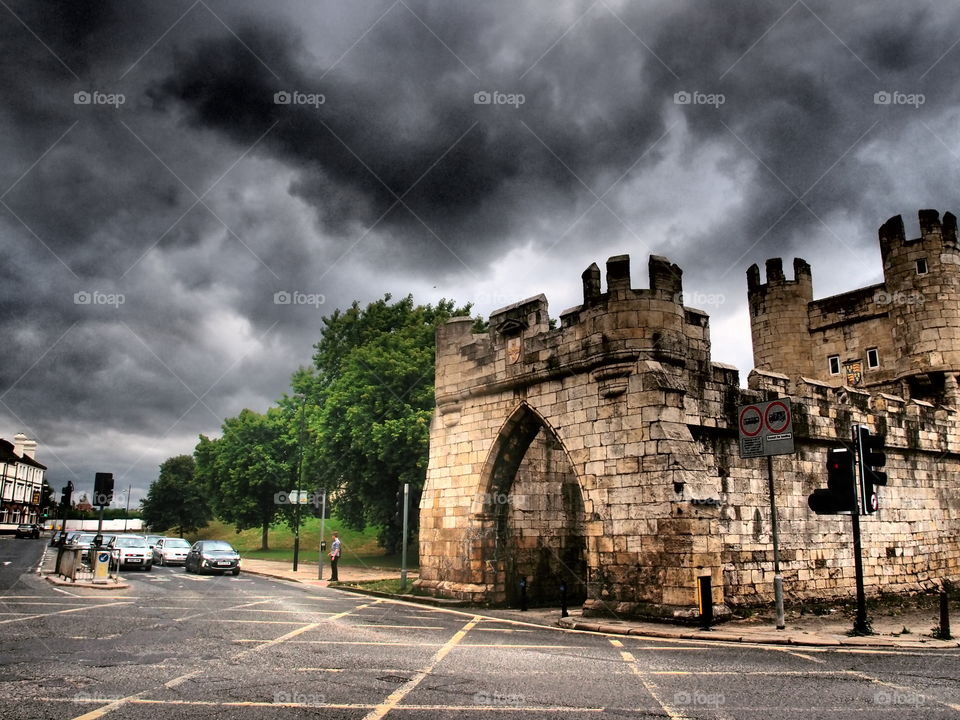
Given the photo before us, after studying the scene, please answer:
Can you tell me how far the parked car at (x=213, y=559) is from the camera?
24359 millimetres

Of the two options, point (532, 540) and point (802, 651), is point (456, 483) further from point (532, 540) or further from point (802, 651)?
point (802, 651)

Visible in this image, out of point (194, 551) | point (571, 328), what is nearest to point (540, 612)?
point (571, 328)

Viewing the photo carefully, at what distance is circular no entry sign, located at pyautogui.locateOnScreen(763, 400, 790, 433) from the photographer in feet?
38.4

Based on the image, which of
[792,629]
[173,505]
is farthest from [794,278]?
[173,505]

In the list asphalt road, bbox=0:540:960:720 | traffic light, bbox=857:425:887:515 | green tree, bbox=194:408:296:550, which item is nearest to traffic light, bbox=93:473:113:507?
asphalt road, bbox=0:540:960:720

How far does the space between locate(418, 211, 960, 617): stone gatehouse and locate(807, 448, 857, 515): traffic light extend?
1811 mm

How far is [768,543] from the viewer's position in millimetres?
13492

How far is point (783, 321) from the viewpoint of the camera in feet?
85.3

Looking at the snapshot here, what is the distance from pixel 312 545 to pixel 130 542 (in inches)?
763

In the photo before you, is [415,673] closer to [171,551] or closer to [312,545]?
[171,551]

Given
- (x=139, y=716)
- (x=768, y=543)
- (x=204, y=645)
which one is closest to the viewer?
(x=139, y=716)

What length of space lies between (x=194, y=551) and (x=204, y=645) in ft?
60.3

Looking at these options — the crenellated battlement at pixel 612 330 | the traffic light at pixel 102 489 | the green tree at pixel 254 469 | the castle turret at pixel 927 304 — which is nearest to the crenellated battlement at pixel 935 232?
the castle turret at pixel 927 304

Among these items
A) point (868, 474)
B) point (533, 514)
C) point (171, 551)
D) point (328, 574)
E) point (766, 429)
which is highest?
point (766, 429)
